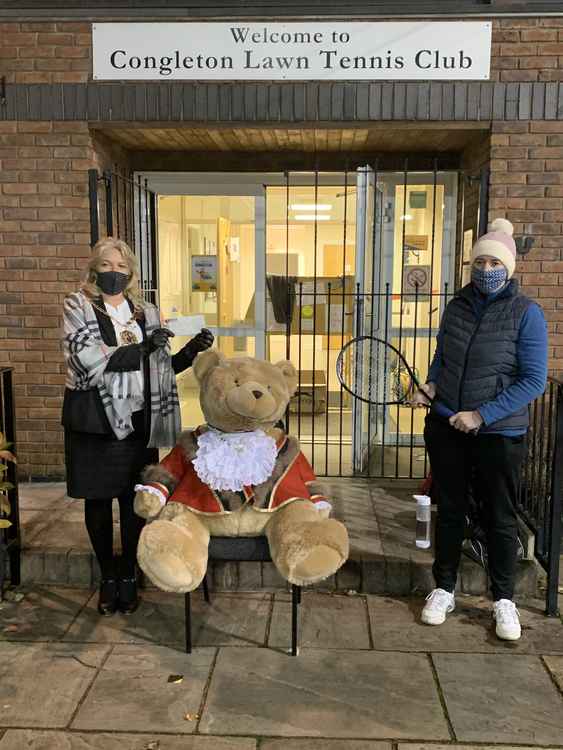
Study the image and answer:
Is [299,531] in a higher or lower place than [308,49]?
lower

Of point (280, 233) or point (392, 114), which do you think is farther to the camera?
point (280, 233)

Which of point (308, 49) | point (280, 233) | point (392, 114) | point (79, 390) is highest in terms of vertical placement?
point (308, 49)

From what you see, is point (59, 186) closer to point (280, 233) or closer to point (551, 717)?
point (280, 233)

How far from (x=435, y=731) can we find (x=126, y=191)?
4.70 meters

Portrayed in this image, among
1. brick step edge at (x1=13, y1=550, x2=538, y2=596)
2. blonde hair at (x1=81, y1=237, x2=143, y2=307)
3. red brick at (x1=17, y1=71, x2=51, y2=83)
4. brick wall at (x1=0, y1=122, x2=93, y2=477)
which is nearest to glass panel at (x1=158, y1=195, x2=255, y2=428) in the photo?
brick wall at (x1=0, y1=122, x2=93, y2=477)

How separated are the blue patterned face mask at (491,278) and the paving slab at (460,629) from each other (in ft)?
5.63

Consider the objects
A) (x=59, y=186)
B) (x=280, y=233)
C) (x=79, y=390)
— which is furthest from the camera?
(x=280, y=233)

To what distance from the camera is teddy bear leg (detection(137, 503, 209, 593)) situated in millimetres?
2996

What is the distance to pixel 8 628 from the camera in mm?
3584

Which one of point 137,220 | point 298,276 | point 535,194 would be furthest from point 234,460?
point 298,276

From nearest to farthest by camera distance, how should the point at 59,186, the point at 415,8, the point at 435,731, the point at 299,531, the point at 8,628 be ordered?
the point at 435,731 → the point at 299,531 → the point at 8,628 → the point at 415,8 → the point at 59,186

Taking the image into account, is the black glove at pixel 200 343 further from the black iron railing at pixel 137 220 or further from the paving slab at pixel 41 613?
the black iron railing at pixel 137 220

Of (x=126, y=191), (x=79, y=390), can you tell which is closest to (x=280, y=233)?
(x=126, y=191)

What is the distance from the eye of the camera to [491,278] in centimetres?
326
